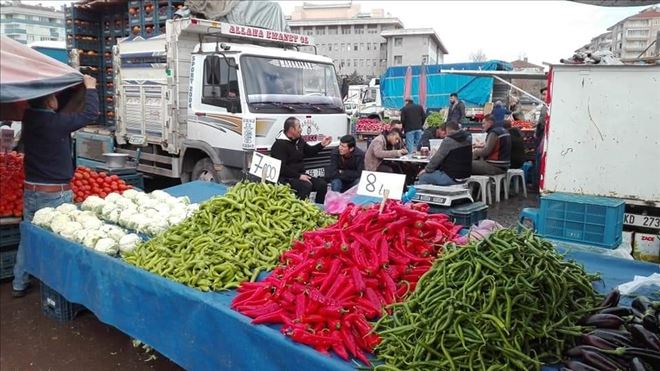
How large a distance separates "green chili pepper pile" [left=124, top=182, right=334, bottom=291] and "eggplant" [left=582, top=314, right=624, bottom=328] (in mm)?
2048

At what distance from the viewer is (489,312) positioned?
2.33 meters

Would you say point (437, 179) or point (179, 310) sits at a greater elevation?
point (437, 179)

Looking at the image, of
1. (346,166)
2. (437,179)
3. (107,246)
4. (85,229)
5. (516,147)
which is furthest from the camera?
(516,147)

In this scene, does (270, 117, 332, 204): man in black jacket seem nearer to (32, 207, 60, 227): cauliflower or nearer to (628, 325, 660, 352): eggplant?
(32, 207, 60, 227): cauliflower

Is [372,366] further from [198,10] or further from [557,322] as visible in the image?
[198,10]

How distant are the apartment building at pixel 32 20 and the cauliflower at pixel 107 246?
4800 centimetres

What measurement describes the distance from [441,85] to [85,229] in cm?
2304

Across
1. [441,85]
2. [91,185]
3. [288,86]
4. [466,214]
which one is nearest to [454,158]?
[466,214]

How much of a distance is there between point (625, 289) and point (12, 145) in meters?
8.45

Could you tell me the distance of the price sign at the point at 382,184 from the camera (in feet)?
12.6

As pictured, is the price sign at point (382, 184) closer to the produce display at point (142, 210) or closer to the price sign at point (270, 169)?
the price sign at point (270, 169)

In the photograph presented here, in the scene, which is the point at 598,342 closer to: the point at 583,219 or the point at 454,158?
the point at 583,219

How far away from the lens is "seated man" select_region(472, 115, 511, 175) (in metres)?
10.1

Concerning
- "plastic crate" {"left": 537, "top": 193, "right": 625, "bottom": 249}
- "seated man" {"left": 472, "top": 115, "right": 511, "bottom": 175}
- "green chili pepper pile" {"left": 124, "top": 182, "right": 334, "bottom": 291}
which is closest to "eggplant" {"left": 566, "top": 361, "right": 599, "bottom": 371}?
"green chili pepper pile" {"left": 124, "top": 182, "right": 334, "bottom": 291}
